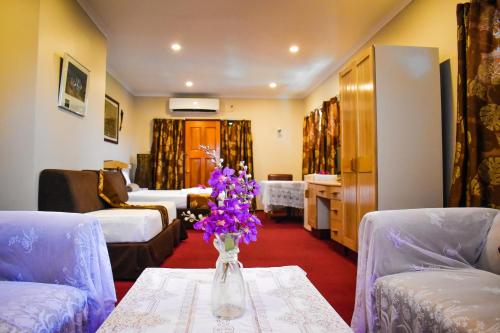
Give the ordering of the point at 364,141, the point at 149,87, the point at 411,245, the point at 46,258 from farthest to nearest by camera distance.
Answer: the point at 149,87 < the point at 364,141 < the point at 411,245 < the point at 46,258

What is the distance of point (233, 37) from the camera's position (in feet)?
12.9

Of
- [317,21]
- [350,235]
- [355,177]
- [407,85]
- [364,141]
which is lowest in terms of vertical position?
[350,235]

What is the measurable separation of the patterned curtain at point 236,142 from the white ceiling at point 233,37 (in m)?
1.12

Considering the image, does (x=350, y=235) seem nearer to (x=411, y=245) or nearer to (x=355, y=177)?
(x=355, y=177)

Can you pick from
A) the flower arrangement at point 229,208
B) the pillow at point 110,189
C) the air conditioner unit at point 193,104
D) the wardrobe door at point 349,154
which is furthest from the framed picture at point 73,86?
the air conditioner unit at point 193,104

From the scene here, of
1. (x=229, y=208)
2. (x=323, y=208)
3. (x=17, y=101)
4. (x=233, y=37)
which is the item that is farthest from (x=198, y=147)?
(x=229, y=208)

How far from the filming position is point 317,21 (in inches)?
140

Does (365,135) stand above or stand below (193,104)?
below

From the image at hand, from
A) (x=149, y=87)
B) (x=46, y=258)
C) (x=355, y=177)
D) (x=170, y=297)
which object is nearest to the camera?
(x=170, y=297)

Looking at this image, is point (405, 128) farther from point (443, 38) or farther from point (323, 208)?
point (323, 208)

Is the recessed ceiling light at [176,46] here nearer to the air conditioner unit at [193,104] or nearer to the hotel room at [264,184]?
the hotel room at [264,184]

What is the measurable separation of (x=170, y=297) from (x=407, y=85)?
8.19ft

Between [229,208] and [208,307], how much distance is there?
367mm

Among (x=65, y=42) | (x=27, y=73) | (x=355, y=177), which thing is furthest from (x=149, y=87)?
(x=355, y=177)
